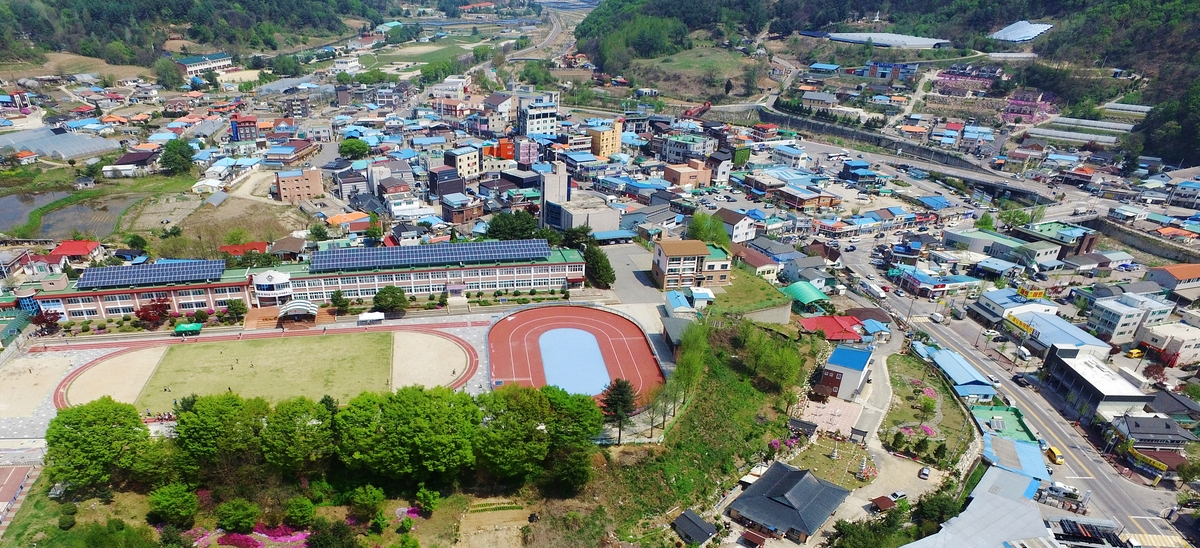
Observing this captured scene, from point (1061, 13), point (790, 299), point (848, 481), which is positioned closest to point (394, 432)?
point (848, 481)

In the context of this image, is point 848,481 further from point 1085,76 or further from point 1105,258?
point 1085,76

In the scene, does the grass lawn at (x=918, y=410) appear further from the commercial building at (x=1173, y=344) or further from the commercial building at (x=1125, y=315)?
the commercial building at (x=1173, y=344)

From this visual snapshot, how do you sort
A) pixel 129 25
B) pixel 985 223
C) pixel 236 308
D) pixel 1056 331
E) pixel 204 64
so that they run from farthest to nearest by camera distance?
1. pixel 129 25
2. pixel 204 64
3. pixel 985 223
4. pixel 1056 331
5. pixel 236 308

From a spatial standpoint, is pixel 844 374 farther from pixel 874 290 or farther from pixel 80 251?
pixel 80 251

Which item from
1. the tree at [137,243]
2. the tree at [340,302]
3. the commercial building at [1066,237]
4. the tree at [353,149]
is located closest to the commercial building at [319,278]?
the tree at [340,302]

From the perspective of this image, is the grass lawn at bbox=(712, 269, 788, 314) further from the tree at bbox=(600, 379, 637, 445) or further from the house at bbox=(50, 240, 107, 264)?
the house at bbox=(50, 240, 107, 264)

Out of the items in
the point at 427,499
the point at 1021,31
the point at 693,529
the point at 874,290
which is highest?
the point at 1021,31

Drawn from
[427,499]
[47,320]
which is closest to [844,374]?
[427,499]
